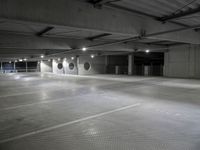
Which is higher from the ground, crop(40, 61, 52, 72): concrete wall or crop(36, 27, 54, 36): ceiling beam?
crop(36, 27, 54, 36): ceiling beam

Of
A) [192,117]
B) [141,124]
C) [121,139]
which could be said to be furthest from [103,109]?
[192,117]

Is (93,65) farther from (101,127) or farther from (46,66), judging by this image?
(101,127)

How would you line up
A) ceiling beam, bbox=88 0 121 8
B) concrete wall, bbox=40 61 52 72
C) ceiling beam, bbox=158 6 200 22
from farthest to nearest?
concrete wall, bbox=40 61 52 72 → ceiling beam, bbox=158 6 200 22 → ceiling beam, bbox=88 0 121 8

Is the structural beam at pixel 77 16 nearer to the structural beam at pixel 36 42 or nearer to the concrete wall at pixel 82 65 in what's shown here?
the structural beam at pixel 36 42

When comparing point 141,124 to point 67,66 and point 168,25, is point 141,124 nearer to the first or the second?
point 168,25

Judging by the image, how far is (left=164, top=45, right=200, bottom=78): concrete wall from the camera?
13078 mm

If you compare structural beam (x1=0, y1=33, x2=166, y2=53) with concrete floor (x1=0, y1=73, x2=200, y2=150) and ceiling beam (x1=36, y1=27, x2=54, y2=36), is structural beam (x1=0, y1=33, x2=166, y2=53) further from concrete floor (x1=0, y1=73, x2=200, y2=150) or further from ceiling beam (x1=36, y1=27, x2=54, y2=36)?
concrete floor (x1=0, y1=73, x2=200, y2=150)

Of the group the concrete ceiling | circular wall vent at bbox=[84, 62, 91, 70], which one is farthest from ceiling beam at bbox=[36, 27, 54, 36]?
circular wall vent at bbox=[84, 62, 91, 70]

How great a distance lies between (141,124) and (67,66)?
1846 cm

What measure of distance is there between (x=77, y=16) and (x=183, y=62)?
1287 centimetres

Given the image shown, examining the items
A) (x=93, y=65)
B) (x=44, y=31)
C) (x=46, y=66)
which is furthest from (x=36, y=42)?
(x=46, y=66)

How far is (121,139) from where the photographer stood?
266 cm

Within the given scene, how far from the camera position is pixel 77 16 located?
11.3 feet

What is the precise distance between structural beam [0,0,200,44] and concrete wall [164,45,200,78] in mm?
9894
